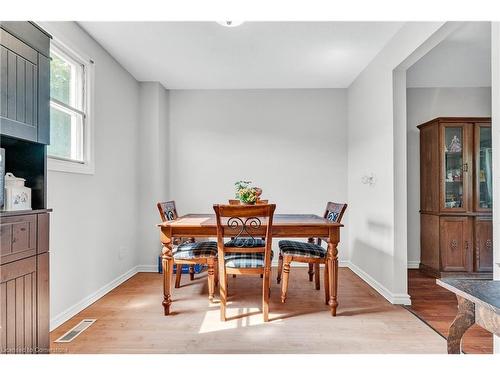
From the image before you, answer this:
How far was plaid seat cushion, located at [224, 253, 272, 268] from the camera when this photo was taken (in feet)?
7.90

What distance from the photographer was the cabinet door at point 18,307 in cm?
132

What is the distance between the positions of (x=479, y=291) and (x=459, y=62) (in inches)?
133

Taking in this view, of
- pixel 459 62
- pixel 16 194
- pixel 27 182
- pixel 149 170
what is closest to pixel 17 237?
pixel 16 194

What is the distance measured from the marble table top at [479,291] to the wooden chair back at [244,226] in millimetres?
1313

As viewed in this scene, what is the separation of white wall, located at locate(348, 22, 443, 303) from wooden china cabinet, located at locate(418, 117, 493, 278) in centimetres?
88

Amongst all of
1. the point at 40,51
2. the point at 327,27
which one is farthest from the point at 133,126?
the point at 327,27

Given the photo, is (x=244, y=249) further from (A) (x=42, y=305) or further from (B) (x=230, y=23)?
(B) (x=230, y=23)

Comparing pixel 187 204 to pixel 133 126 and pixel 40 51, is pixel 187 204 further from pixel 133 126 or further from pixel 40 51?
pixel 40 51

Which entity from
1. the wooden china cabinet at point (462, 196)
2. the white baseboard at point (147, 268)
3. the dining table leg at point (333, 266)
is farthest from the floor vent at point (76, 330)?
the wooden china cabinet at point (462, 196)

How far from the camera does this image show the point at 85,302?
8.76 ft

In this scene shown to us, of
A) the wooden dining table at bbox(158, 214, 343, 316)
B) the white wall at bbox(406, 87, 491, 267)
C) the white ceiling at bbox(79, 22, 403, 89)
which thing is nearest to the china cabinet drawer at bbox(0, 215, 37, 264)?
the wooden dining table at bbox(158, 214, 343, 316)

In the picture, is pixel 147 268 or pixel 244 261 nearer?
pixel 244 261

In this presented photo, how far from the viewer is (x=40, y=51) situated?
159 centimetres

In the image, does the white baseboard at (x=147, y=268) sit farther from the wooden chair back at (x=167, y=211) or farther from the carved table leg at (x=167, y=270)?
the carved table leg at (x=167, y=270)
